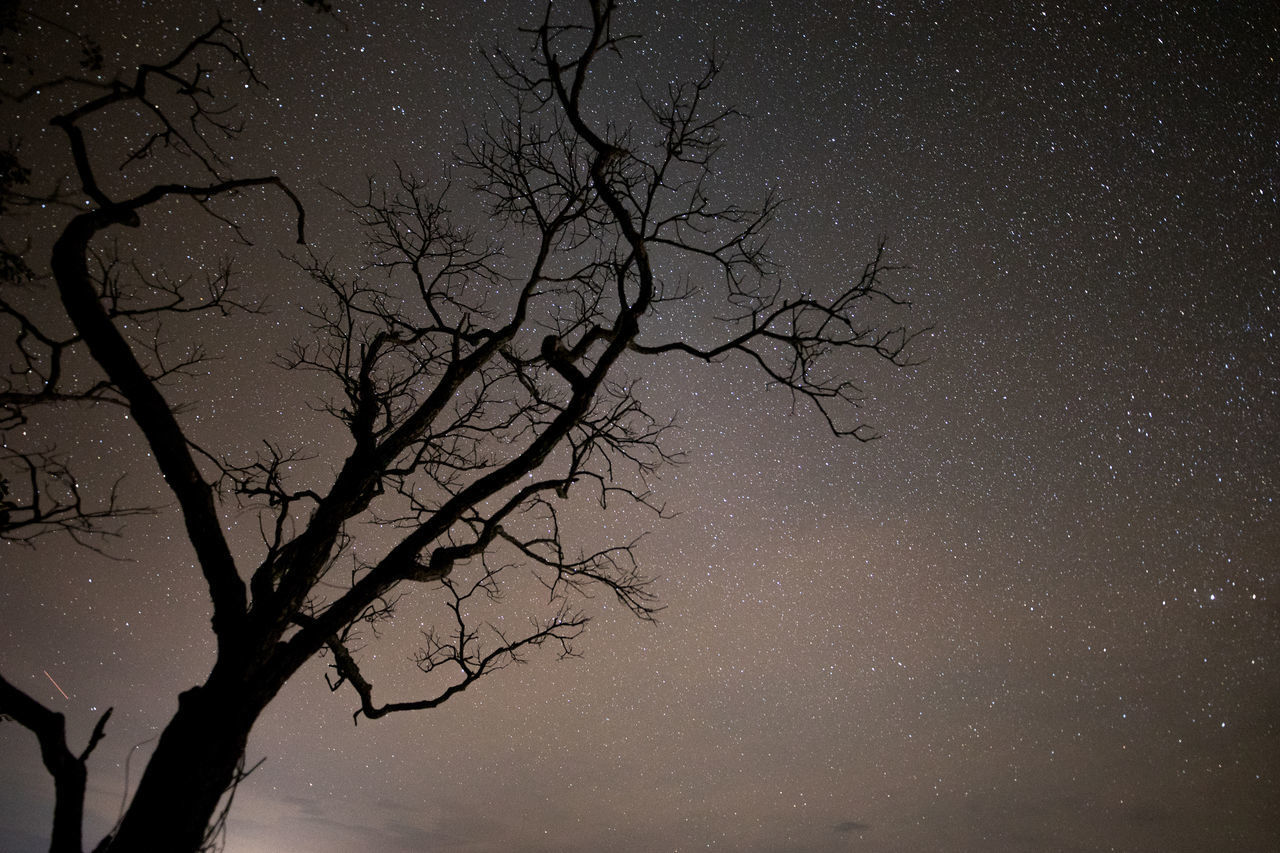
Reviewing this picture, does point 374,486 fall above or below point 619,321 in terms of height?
below

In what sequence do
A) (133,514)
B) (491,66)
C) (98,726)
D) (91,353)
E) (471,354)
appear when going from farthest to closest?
(471,354)
(491,66)
(133,514)
(91,353)
(98,726)

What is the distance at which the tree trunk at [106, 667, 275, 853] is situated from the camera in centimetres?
257

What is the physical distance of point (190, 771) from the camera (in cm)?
271

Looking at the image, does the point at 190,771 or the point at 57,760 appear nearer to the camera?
the point at 57,760

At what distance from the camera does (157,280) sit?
11.8 ft

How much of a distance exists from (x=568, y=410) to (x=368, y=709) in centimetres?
218

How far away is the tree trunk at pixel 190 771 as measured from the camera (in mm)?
2572

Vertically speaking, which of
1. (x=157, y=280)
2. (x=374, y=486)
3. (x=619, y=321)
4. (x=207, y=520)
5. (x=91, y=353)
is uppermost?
(x=619, y=321)

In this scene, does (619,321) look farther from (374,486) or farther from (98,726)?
(98,726)

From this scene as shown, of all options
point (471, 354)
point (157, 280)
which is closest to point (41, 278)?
point (157, 280)

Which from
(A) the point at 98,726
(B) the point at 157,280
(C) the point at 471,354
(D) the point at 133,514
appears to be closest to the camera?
(A) the point at 98,726

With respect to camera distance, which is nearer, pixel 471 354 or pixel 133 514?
pixel 133 514

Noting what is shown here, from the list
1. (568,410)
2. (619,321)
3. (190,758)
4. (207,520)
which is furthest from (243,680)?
(619,321)

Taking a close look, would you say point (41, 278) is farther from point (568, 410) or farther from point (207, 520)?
point (568, 410)
